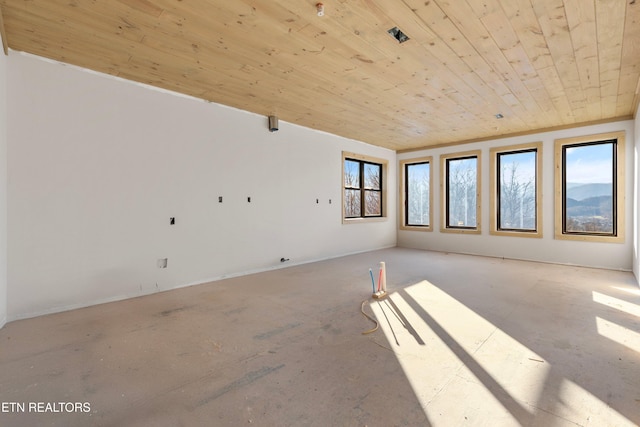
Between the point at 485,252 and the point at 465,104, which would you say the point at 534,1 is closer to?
the point at 465,104

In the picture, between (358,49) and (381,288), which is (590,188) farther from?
(358,49)

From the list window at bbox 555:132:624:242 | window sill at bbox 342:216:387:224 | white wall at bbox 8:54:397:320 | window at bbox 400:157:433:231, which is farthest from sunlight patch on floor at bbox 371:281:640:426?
window at bbox 400:157:433:231

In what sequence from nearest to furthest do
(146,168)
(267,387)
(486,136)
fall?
1. (267,387)
2. (146,168)
3. (486,136)

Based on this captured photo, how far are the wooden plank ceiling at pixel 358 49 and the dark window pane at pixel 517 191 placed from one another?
1.62 m

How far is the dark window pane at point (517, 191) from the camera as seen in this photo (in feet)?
19.9

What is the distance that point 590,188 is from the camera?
17.9ft

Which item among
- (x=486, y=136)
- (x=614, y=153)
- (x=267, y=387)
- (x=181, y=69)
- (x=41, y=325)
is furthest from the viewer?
(x=486, y=136)

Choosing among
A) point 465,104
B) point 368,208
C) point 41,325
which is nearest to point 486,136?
point 465,104

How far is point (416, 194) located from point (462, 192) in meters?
1.15

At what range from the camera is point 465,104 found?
4406mm

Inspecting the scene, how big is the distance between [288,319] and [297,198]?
3024mm

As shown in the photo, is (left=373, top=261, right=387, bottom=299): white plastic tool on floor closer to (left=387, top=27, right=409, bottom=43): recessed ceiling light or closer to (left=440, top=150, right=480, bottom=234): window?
(left=387, top=27, right=409, bottom=43): recessed ceiling light

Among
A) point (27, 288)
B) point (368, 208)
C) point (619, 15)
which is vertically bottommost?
point (27, 288)

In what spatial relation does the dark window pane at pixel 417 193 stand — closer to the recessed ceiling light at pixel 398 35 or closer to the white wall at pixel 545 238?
the white wall at pixel 545 238
